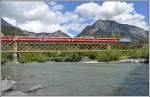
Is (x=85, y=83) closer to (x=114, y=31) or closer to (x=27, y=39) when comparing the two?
(x=27, y=39)

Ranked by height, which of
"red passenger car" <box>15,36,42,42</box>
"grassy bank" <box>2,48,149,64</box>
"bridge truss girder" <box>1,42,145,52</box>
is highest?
"red passenger car" <box>15,36,42,42</box>

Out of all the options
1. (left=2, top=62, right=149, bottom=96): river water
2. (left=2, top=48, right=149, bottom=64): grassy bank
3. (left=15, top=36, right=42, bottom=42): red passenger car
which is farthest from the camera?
(left=2, top=48, right=149, bottom=64): grassy bank

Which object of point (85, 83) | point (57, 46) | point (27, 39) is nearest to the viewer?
point (85, 83)

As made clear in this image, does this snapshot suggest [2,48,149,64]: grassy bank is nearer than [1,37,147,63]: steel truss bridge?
No

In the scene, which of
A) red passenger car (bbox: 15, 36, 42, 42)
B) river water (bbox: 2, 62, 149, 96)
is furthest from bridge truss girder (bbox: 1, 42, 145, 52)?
river water (bbox: 2, 62, 149, 96)

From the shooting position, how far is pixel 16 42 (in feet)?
27.1

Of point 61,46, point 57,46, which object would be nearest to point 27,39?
point 57,46

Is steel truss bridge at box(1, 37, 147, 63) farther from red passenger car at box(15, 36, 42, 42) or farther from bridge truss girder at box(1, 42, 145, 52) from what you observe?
red passenger car at box(15, 36, 42, 42)

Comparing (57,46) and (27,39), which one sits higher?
(27,39)

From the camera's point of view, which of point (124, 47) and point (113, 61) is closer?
point (124, 47)

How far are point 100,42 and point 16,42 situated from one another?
2141 mm

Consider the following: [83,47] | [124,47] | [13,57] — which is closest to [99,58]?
[124,47]

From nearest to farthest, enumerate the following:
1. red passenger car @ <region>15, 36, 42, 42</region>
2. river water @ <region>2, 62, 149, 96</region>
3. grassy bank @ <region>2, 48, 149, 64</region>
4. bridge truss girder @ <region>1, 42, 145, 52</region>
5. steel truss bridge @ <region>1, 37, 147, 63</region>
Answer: river water @ <region>2, 62, 149, 96</region> < red passenger car @ <region>15, 36, 42, 42</region> < steel truss bridge @ <region>1, 37, 147, 63</region> < bridge truss girder @ <region>1, 42, 145, 52</region> < grassy bank @ <region>2, 48, 149, 64</region>

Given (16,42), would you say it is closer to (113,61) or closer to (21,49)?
(21,49)
